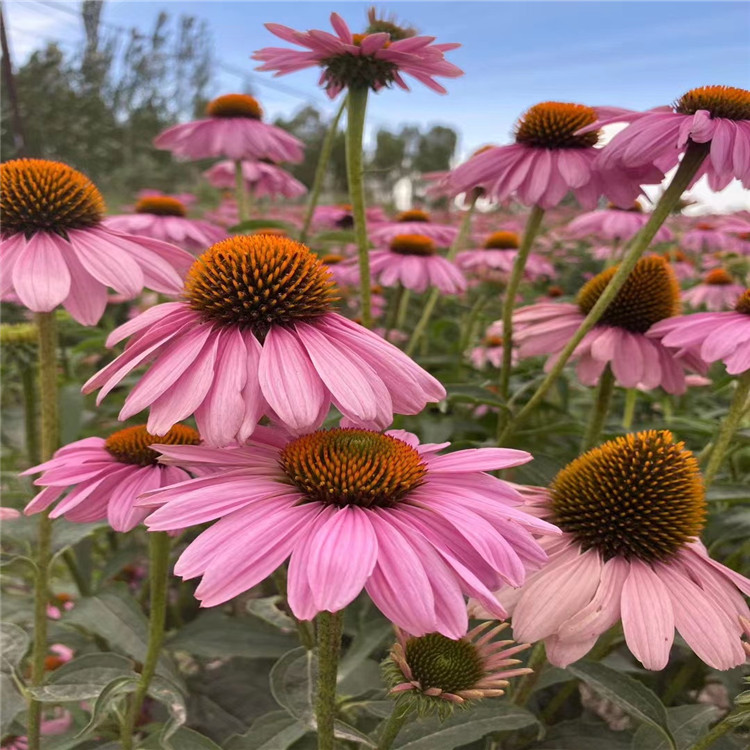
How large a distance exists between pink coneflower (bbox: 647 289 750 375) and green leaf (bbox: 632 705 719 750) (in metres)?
0.44

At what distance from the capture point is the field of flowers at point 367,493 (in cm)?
61

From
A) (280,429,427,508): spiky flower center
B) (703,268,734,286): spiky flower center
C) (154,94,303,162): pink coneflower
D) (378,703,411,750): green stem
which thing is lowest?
(378,703,411,750): green stem

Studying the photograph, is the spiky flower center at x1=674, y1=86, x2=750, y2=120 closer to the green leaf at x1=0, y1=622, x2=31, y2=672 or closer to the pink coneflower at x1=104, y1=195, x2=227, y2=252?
the green leaf at x1=0, y1=622, x2=31, y2=672

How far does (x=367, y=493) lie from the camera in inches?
24.3

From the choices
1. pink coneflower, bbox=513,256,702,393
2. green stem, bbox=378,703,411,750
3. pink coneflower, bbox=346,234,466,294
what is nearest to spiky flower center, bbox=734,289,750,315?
pink coneflower, bbox=513,256,702,393

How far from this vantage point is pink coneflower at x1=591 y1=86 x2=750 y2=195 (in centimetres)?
90

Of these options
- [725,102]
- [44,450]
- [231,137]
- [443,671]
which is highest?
[231,137]

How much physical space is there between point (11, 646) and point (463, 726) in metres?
0.66

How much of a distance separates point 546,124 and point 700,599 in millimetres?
813

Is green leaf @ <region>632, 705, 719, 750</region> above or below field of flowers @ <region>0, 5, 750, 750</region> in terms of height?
below

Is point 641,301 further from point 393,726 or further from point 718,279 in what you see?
point 718,279

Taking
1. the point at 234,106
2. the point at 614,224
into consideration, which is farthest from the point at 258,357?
the point at 614,224

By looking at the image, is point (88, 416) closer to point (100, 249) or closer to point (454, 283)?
point (100, 249)

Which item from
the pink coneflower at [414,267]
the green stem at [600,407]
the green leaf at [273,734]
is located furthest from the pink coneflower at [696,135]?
the pink coneflower at [414,267]
